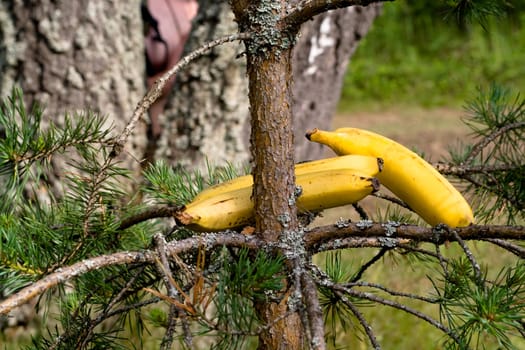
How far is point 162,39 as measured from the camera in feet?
9.40

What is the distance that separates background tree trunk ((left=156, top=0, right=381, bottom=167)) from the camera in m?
2.54

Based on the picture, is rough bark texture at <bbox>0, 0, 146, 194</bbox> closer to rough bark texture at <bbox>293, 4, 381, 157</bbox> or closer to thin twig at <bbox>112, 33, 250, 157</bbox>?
rough bark texture at <bbox>293, 4, 381, 157</bbox>

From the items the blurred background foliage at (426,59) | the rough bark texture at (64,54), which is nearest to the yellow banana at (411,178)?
the rough bark texture at (64,54)

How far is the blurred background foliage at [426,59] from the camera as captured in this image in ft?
21.9

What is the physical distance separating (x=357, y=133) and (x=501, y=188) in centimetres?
36

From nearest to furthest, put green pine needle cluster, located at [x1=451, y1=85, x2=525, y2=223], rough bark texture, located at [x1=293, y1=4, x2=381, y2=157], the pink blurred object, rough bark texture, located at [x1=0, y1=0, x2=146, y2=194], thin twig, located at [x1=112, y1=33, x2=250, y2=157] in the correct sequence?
thin twig, located at [x1=112, y1=33, x2=250, y2=157] → green pine needle cluster, located at [x1=451, y1=85, x2=525, y2=223] → rough bark texture, located at [x1=0, y1=0, x2=146, y2=194] → rough bark texture, located at [x1=293, y1=4, x2=381, y2=157] → the pink blurred object

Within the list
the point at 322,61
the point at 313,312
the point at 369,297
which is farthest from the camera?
the point at 322,61

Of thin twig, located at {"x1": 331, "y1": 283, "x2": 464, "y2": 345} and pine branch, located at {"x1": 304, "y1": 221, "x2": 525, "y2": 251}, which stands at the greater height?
pine branch, located at {"x1": 304, "y1": 221, "x2": 525, "y2": 251}

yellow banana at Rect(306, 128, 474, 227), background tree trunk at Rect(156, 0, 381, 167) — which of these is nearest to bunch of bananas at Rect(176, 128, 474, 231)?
yellow banana at Rect(306, 128, 474, 227)

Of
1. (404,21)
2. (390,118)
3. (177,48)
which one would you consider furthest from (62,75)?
(404,21)

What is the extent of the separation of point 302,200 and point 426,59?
20.8ft

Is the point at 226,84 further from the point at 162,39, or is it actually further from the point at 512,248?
the point at 512,248

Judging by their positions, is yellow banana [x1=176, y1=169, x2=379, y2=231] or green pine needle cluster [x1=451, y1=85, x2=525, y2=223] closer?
yellow banana [x1=176, y1=169, x2=379, y2=231]

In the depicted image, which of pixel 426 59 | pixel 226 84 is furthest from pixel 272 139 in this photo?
pixel 426 59
